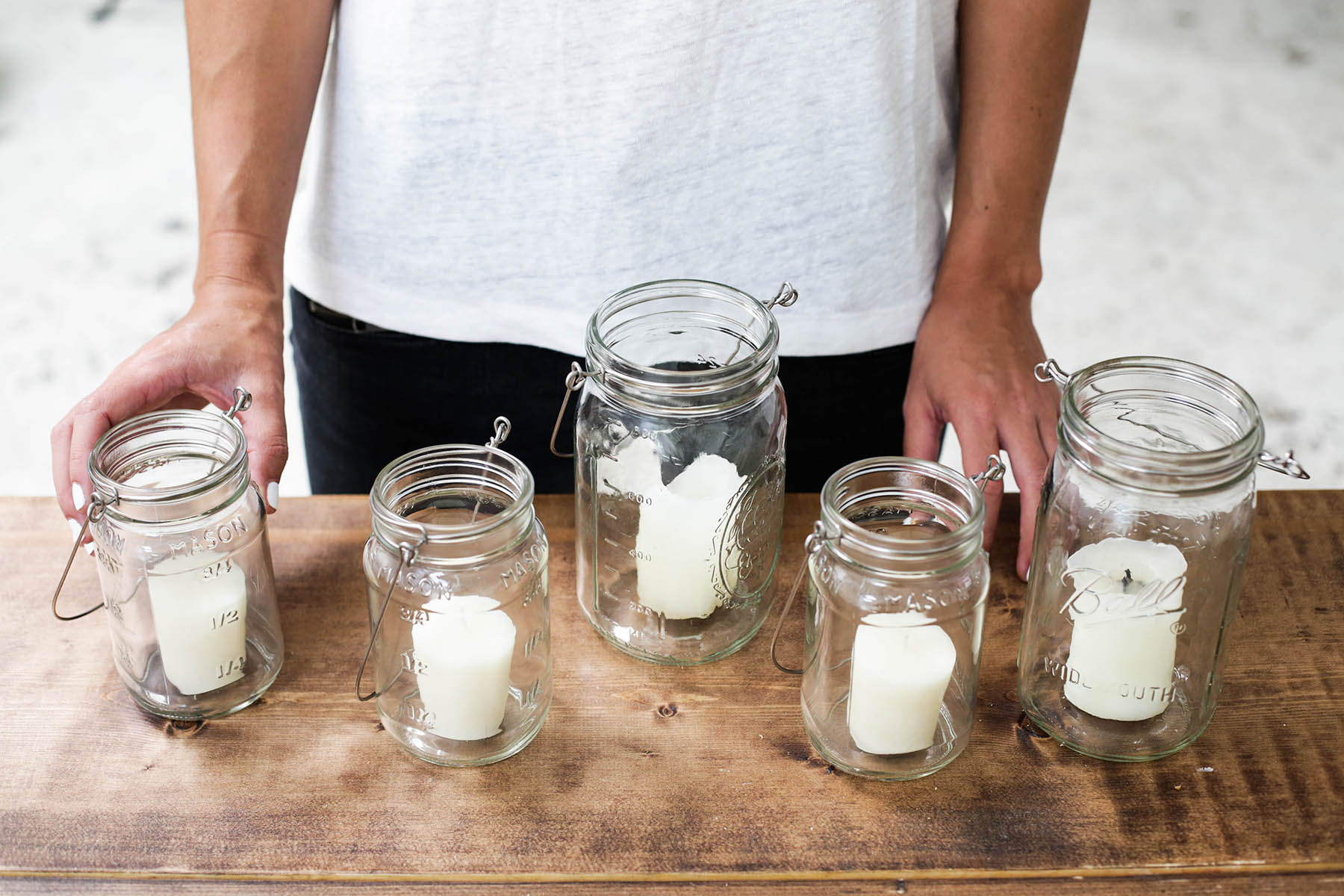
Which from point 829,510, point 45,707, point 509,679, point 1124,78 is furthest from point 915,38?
point 1124,78

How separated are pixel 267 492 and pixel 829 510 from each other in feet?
1.24

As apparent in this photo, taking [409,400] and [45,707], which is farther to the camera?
[409,400]

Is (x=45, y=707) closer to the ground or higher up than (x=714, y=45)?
closer to the ground

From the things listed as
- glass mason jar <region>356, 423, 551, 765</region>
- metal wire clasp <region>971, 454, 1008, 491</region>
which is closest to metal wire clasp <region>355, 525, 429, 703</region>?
glass mason jar <region>356, 423, 551, 765</region>

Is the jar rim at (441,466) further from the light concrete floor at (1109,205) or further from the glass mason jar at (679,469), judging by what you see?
the light concrete floor at (1109,205)

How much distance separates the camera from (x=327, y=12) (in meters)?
1.00

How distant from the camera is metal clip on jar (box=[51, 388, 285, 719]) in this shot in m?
0.77

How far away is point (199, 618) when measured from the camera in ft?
2.59

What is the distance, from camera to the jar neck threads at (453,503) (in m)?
0.73

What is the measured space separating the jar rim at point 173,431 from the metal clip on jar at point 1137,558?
0.50 meters

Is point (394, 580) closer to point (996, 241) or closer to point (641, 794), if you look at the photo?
point (641, 794)

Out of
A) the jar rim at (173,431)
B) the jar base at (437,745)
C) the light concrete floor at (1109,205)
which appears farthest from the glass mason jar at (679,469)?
the light concrete floor at (1109,205)

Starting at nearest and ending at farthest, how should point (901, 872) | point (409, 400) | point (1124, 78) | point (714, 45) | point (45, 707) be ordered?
point (901, 872) → point (45, 707) → point (714, 45) → point (409, 400) → point (1124, 78)

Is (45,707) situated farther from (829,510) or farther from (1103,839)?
(1103,839)
